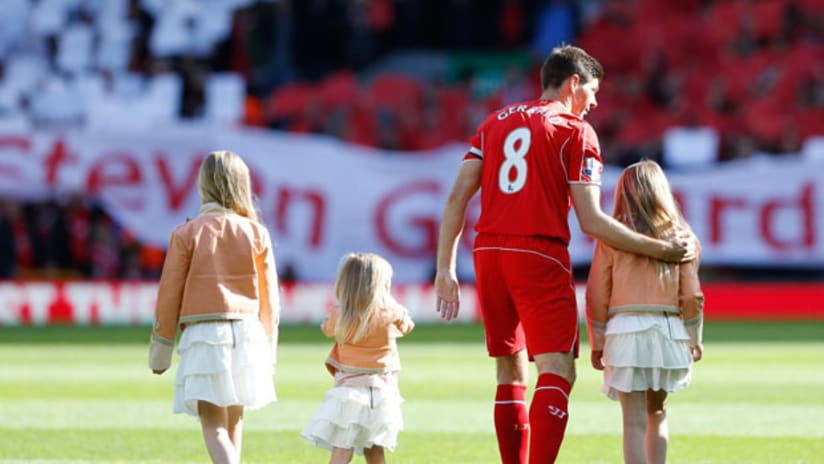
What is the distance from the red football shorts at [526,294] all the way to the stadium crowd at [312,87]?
17.8 meters

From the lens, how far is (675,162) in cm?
2492

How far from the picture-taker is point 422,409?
467 inches

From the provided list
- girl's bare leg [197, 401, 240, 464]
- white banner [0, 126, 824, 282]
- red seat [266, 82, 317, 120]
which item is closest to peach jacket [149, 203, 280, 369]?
girl's bare leg [197, 401, 240, 464]

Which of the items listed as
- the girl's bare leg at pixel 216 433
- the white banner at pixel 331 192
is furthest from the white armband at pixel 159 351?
the white banner at pixel 331 192

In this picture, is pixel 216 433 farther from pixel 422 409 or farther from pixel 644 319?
pixel 422 409

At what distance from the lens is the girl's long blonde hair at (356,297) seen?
754 centimetres

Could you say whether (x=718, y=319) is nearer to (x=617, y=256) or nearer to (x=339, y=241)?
(x=339, y=241)

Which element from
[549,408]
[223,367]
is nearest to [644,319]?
[549,408]

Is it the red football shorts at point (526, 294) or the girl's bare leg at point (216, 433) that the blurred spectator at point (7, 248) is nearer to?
the girl's bare leg at point (216, 433)

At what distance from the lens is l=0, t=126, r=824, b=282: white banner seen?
23.9 meters

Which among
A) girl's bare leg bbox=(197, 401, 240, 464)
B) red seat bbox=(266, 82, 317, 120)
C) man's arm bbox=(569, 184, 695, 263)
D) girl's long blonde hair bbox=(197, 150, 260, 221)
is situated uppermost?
red seat bbox=(266, 82, 317, 120)

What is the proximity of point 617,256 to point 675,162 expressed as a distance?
57.9 feet

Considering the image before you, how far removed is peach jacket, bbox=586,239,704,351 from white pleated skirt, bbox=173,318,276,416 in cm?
165

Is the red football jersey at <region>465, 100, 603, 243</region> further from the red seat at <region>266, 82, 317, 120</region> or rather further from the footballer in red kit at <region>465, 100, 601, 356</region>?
the red seat at <region>266, 82, 317, 120</region>
